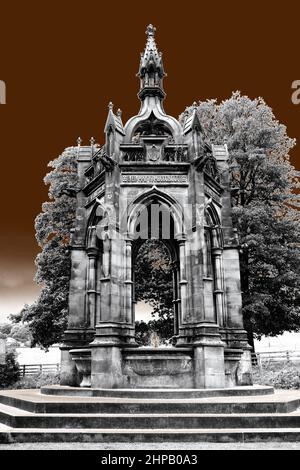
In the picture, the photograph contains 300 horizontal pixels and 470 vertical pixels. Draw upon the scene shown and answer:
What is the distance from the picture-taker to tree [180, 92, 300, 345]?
20.9 m

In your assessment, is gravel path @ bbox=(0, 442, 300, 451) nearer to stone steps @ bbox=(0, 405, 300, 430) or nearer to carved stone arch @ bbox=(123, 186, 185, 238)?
stone steps @ bbox=(0, 405, 300, 430)

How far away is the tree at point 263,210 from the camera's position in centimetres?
2086

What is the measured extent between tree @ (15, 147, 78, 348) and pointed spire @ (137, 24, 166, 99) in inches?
358

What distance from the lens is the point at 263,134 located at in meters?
23.5

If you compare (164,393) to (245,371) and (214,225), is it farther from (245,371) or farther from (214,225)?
(214,225)

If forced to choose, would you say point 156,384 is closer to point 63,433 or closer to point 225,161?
point 63,433

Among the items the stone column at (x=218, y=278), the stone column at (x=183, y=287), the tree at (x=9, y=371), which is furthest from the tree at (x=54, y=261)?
the stone column at (x=183, y=287)

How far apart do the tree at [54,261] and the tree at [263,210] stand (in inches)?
343

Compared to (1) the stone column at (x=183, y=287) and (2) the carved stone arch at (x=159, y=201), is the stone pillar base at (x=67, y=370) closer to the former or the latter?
(1) the stone column at (x=183, y=287)

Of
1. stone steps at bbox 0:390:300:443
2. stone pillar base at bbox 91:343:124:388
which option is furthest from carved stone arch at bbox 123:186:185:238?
stone steps at bbox 0:390:300:443

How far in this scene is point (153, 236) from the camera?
1280cm

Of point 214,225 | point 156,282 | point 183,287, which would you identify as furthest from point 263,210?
point 183,287
